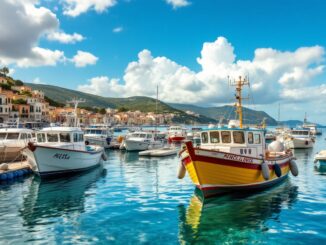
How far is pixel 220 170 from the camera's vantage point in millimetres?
16984

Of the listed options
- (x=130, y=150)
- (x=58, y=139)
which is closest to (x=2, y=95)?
(x=130, y=150)

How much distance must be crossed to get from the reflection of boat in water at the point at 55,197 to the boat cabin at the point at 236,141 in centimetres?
896

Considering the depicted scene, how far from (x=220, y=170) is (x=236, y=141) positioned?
3228 millimetres

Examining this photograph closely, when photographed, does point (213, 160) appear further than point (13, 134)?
No

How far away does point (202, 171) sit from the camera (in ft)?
55.1

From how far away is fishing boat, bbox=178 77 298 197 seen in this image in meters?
16.8

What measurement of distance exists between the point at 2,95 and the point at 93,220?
106342 mm

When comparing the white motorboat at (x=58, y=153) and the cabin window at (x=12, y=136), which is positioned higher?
the cabin window at (x=12, y=136)

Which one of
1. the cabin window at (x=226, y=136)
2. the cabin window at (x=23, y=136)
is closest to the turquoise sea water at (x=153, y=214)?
the cabin window at (x=226, y=136)

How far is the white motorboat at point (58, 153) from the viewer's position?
23.4 metres

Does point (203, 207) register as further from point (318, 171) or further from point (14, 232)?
point (318, 171)

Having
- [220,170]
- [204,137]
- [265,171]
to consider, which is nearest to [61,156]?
[204,137]

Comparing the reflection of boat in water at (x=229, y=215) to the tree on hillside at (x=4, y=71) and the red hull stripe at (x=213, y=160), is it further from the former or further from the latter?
the tree on hillside at (x=4, y=71)

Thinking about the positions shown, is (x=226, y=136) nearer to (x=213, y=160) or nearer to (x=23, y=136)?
(x=213, y=160)
